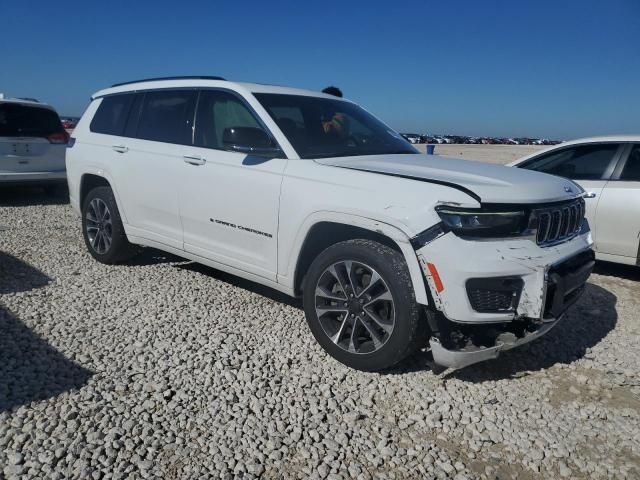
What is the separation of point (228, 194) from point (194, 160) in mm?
506

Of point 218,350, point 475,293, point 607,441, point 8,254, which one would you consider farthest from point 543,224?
point 8,254

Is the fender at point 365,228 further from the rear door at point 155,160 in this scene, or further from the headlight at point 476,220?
the rear door at point 155,160

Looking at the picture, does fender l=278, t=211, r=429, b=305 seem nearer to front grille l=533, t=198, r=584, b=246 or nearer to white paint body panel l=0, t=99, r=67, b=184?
front grille l=533, t=198, r=584, b=246

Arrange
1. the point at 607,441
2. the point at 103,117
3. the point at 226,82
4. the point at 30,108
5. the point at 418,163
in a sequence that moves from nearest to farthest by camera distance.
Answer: the point at 607,441, the point at 418,163, the point at 226,82, the point at 103,117, the point at 30,108

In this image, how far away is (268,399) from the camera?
307 centimetres

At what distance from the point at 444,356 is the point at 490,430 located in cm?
46

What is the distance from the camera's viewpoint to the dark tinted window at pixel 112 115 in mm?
5203

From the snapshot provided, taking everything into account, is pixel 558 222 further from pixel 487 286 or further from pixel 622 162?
pixel 622 162

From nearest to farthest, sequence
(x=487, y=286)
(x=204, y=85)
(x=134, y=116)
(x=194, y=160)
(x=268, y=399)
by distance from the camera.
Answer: (x=487, y=286) < (x=268, y=399) < (x=194, y=160) < (x=204, y=85) < (x=134, y=116)

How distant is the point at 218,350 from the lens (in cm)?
366

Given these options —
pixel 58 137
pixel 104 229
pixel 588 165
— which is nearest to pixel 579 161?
pixel 588 165

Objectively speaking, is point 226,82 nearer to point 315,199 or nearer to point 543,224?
point 315,199

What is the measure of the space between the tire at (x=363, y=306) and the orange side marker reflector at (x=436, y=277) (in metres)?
0.17

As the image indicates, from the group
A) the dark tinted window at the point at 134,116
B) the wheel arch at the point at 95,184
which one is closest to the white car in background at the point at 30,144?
the wheel arch at the point at 95,184
